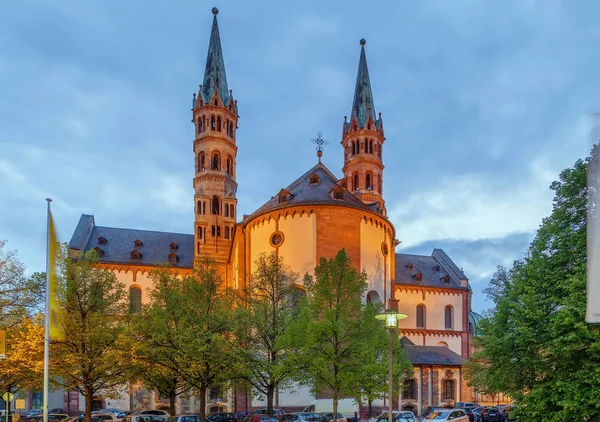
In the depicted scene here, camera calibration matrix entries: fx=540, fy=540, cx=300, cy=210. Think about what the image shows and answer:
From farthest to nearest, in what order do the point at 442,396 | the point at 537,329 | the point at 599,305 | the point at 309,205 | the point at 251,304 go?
the point at 442,396
the point at 309,205
the point at 251,304
the point at 537,329
the point at 599,305

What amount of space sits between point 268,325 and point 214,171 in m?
33.9

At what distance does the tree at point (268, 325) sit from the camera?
32312mm

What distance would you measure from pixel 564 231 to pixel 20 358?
27.4 metres

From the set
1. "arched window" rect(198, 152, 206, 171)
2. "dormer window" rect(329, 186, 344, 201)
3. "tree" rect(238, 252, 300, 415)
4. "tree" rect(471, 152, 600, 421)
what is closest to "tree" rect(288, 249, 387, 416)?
"tree" rect(238, 252, 300, 415)

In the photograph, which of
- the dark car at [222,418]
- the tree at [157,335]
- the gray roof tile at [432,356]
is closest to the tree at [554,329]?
the tree at [157,335]

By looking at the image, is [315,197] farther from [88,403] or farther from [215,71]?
[215,71]

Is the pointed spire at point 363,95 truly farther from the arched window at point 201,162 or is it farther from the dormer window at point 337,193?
the dormer window at point 337,193

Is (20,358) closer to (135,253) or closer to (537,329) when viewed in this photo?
(537,329)

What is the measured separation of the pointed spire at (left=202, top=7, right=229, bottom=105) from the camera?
68056mm

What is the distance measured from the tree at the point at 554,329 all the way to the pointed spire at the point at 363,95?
49008 millimetres

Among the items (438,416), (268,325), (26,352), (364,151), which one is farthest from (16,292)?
(364,151)

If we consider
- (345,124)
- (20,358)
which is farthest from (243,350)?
(345,124)

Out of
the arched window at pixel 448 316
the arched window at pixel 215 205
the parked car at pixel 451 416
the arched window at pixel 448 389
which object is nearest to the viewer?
the parked car at pixel 451 416

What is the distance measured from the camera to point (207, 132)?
6556cm
